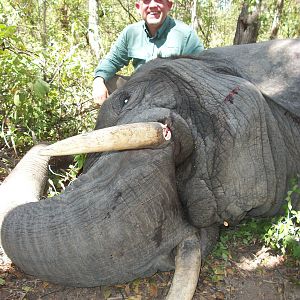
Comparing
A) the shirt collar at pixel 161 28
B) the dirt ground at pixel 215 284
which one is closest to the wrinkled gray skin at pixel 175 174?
the dirt ground at pixel 215 284

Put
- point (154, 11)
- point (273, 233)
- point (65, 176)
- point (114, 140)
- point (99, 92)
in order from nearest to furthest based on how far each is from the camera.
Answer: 1. point (114, 140)
2. point (273, 233)
3. point (65, 176)
4. point (99, 92)
5. point (154, 11)

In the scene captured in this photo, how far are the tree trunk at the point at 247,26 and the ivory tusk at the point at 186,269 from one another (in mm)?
6166

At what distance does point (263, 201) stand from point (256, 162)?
307mm

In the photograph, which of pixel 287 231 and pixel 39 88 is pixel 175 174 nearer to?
pixel 287 231

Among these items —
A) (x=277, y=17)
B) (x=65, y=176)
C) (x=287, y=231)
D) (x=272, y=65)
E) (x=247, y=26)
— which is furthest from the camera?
(x=277, y=17)

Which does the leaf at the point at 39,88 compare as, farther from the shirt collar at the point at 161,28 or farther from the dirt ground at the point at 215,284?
the dirt ground at the point at 215,284

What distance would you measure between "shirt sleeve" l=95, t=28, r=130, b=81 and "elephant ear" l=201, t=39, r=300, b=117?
5.69 feet

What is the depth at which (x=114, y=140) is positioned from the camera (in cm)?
249

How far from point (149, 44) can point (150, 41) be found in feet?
0.14

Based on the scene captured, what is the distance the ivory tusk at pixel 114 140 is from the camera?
238 centimetres

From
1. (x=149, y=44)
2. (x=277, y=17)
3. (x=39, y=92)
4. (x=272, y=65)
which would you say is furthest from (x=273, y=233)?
(x=277, y=17)

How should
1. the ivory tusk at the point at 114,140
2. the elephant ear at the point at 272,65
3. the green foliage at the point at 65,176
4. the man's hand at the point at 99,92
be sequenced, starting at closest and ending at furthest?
the ivory tusk at the point at 114,140 < the elephant ear at the point at 272,65 < the green foliage at the point at 65,176 < the man's hand at the point at 99,92

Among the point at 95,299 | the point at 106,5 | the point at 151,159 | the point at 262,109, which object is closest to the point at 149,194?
the point at 151,159

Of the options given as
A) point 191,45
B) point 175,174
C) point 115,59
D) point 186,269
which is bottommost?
point 186,269
